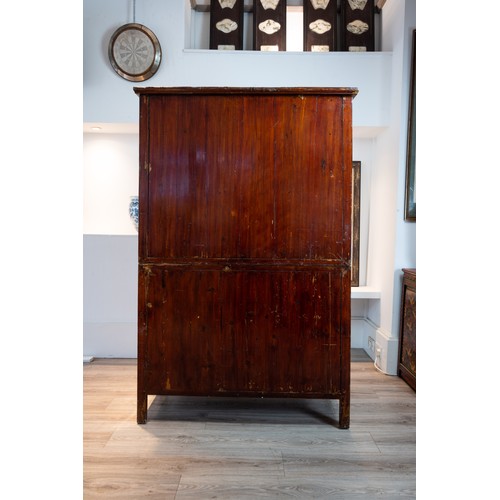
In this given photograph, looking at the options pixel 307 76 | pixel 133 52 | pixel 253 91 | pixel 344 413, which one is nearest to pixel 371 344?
pixel 344 413

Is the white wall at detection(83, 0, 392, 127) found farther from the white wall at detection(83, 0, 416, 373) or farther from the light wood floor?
the light wood floor

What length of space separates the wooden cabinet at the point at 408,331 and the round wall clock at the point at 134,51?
8.80 ft

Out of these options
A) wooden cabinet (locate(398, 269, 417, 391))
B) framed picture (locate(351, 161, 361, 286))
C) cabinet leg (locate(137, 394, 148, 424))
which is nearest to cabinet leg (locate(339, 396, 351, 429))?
wooden cabinet (locate(398, 269, 417, 391))

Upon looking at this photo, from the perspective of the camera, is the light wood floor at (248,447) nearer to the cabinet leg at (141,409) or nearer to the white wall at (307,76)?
the cabinet leg at (141,409)

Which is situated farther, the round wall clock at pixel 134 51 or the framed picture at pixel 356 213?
the framed picture at pixel 356 213

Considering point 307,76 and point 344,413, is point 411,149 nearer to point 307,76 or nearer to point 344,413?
point 307,76

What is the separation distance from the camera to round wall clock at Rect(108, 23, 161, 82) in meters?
3.38

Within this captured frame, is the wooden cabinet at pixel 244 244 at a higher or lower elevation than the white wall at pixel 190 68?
lower

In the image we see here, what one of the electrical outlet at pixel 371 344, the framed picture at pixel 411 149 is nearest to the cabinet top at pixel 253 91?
the framed picture at pixel 411 149

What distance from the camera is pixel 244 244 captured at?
8.05 feet

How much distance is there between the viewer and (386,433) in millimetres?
2377

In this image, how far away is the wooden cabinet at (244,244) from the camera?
2432mm

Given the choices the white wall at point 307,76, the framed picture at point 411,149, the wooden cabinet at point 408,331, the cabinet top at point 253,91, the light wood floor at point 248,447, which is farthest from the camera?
the white wall at point 307,76
